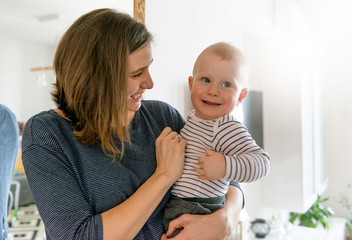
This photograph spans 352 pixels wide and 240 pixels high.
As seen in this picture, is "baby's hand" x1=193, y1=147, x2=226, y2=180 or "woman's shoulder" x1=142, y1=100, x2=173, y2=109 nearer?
"baby's hand" x1=193, y1=147, x2=226, y2=180

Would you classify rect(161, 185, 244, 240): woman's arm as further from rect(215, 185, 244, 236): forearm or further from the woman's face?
the woman's face

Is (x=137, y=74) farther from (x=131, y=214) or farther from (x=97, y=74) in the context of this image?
(x=131, y=214)

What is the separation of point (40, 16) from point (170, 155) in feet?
2.73

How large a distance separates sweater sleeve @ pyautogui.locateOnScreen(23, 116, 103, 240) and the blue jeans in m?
0.46

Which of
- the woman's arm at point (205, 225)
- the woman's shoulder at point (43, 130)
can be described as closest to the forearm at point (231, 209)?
the woman's arm at point (205, 225)

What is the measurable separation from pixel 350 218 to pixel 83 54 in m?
4.51

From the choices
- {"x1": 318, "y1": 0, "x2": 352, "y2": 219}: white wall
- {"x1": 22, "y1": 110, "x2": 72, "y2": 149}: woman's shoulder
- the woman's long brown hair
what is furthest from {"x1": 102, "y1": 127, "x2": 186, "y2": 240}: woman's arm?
{"x1": 318, "y1": 0, "x2": 352, "y2": 219}: white wall

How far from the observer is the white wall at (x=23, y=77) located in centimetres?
120

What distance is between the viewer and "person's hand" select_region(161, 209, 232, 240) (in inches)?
33.6

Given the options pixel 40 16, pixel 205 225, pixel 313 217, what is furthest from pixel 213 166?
pixel 313 217

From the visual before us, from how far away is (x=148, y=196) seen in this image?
785mm

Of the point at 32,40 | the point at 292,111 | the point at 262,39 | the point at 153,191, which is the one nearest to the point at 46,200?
the point at 153,191

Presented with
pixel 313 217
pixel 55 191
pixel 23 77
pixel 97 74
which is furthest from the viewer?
pixel 313 217

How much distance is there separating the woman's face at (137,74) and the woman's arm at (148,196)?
0.14 m
